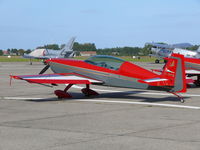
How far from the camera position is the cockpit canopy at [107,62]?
14031 mm

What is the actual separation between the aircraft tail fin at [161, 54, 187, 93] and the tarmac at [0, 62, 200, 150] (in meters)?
0.60

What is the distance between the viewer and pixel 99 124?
8.92m

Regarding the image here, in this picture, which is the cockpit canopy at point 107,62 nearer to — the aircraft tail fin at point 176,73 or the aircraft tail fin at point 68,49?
the aircraft tail fin at point 176,73

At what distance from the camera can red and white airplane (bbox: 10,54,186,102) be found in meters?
12.7

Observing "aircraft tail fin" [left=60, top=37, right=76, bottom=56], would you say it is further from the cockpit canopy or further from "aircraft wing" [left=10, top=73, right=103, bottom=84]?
"aircraft wing" [left=10, top=73, right=103, bottom=84]

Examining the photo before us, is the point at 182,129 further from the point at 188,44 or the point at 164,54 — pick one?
the point at 188,44

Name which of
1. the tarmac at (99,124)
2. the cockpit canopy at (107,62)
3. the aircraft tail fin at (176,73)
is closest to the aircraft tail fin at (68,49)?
the cockpit canopy at (107,62)

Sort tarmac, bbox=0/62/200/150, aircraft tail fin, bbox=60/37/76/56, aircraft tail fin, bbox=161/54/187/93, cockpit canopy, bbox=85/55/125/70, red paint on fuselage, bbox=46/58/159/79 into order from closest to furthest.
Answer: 1. tarmac, bbox=0/62/200/150
2. aircraft tail fin, bbox=161/54/187/93
3. red paint on fuselage, bbox=46/58/159/79
4. cockpit canopy, bbox=85/55/125/70
5. aircraft tail fin, bbox=60/37/76/56

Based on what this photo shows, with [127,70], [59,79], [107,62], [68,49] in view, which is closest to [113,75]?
[127,70]

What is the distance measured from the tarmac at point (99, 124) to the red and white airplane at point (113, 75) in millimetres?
675

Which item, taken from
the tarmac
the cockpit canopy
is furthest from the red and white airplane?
the tarmac

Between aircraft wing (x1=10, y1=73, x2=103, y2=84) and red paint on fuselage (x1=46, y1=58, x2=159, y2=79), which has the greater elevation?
red paint on fuselage (x1=46, y1=58, x2=159, y2=79)

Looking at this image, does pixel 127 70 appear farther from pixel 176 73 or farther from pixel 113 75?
pixel 176 73

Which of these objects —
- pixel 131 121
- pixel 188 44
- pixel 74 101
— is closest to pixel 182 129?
pixel 131 121
